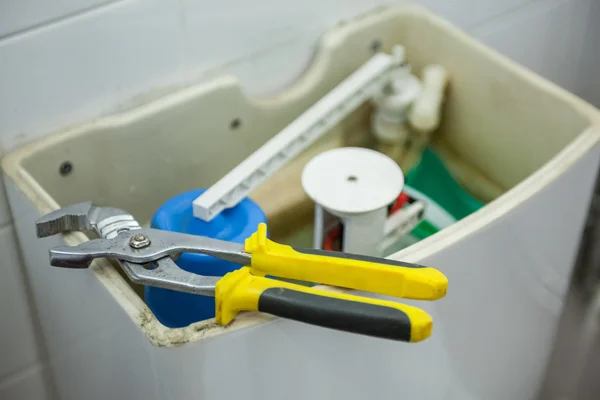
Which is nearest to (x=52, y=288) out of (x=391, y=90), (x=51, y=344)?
(x=51, y=344)

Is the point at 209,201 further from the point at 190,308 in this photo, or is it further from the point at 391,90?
the point at 391,90

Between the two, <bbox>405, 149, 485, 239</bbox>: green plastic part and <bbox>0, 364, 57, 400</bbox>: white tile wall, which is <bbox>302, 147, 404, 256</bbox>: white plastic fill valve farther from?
<bbox>0, 364, 57, 400</bbox>: white tile wall

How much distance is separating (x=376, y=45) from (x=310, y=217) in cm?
17

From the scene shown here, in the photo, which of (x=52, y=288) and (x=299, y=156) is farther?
(x=299, y=156)

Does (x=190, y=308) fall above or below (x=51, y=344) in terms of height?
above

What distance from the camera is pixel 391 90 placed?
2.17 feet

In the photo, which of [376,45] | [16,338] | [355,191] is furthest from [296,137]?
[16,338]

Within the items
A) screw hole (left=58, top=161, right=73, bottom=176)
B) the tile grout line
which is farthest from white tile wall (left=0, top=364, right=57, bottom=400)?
the tile grout line

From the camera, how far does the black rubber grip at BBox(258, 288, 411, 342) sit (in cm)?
36

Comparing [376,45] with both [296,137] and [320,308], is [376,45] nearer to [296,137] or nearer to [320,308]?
[296,137]

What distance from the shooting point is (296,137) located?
57 centimetres

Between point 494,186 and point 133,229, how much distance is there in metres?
0.36

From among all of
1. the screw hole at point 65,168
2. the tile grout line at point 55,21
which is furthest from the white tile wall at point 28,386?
the tile grout line at point 55,21

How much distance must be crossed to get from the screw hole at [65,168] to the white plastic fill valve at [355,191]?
6.8 inches
